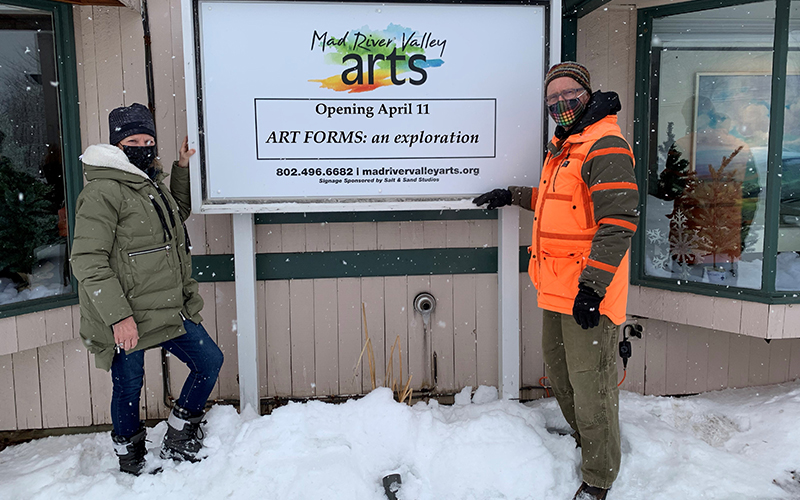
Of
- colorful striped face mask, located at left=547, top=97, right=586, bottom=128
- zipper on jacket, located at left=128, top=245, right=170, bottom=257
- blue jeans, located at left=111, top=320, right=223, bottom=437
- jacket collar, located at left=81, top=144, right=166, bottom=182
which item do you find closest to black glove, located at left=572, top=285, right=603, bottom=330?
colorful striped face mask, located at left=547, top=97, right=586, bottom=128

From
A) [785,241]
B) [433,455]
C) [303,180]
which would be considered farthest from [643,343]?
[303,180]

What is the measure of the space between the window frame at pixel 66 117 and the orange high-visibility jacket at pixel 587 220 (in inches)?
114

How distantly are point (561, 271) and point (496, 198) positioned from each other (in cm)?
73

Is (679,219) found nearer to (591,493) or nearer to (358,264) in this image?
(591,493)

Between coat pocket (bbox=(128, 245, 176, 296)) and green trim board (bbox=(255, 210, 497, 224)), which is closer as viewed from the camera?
coat pocket (bbox=(128, 245, 176, 296))

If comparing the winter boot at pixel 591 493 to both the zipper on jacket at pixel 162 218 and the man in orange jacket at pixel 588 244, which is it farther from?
the zipper on jacket at pixel 162 218

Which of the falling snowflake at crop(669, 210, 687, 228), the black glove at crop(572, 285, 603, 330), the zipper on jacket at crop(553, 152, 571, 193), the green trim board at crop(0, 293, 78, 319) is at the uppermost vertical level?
the zipper on jacket at crop(553, 152, 571, 193)

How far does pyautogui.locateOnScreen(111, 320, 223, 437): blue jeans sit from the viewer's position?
8.90ft

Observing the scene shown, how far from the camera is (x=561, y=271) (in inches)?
106

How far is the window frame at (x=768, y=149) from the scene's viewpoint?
3287mm

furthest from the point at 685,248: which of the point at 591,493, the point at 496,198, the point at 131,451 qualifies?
the point at 131,451

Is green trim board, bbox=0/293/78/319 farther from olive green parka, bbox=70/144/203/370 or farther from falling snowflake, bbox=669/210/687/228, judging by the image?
falling snowflake, bbox=669/210/687/228

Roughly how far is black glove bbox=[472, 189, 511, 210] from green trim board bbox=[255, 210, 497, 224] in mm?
456

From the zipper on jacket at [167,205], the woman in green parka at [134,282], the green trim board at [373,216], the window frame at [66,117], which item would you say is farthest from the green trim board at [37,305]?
the green trim board at [373,216]
